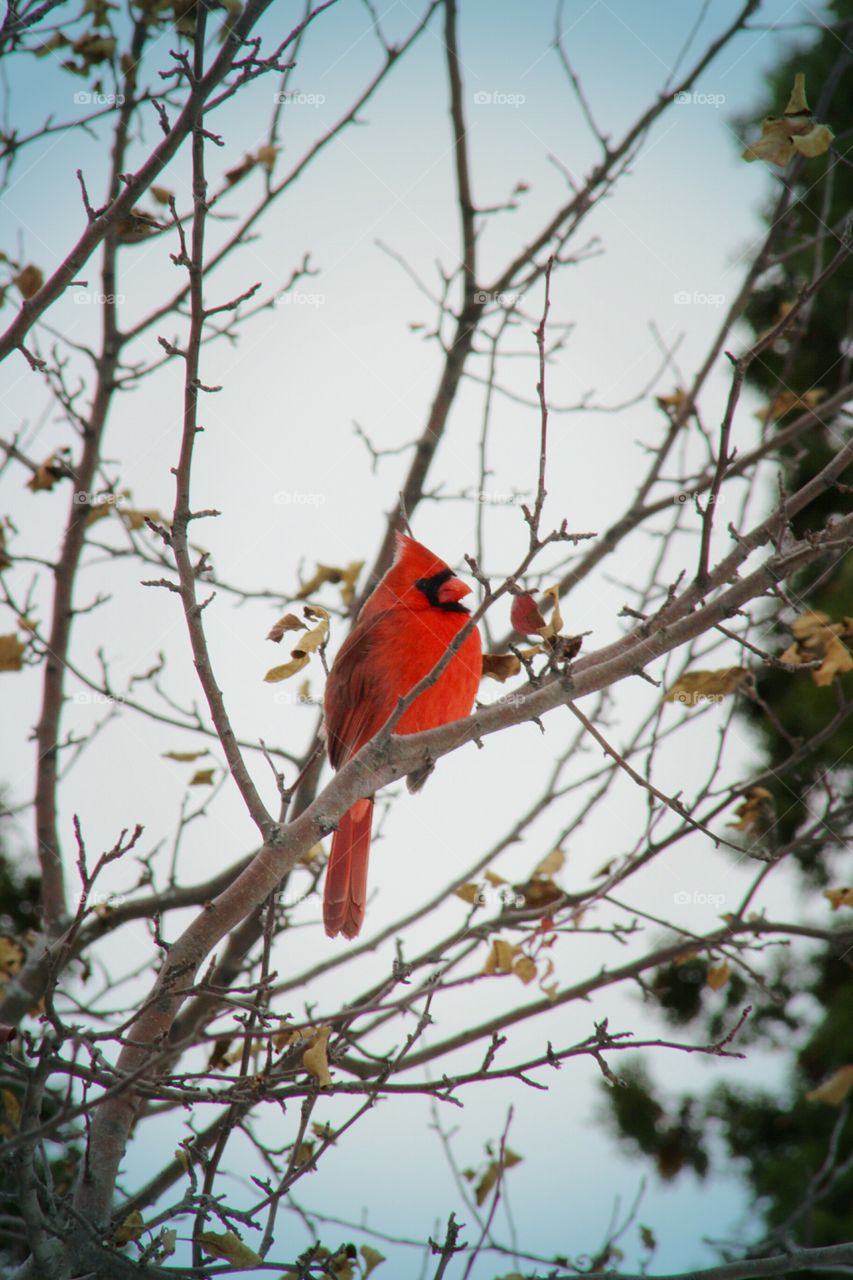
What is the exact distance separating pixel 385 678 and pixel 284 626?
2.83 feet

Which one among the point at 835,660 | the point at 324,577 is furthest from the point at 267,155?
the point at 835,660

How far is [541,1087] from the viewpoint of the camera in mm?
1870

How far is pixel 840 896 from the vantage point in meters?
2.48

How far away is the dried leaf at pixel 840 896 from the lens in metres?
2.46

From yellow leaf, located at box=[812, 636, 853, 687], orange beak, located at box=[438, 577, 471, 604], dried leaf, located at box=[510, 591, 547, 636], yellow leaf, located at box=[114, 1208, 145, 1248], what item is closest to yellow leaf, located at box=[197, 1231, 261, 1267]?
yellow leaf, located at box=[114, 1208, 145, 1248]

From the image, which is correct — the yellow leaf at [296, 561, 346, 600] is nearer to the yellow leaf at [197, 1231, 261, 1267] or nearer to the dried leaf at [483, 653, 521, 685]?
the dried leaf at [483, 653, 521, 685]

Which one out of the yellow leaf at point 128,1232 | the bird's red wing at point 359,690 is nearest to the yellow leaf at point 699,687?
the bird's red wing at point 359,690

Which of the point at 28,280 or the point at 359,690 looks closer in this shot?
the point at 28,280

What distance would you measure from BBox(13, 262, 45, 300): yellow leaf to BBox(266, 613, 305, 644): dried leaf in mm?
1111

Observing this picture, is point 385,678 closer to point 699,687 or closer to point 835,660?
point 699,687

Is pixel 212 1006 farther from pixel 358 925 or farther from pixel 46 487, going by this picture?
pixel 46 487

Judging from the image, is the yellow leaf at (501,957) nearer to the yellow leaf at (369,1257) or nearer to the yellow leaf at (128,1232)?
the yellow leaf at (369,1257)

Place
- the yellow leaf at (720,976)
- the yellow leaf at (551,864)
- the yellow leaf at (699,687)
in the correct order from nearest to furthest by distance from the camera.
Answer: the yellow leaf at (699,687)
the yellow leaf at (720,976)
the yellow leaf at (551,864)

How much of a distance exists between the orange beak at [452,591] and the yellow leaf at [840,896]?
42.6 inches
